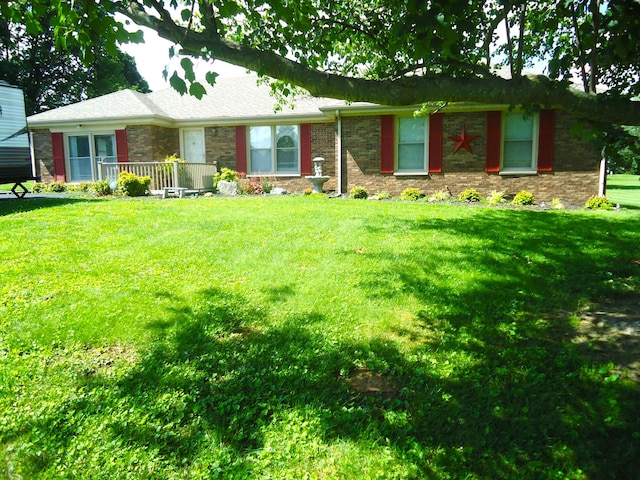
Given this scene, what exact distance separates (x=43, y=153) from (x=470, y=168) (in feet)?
56.0

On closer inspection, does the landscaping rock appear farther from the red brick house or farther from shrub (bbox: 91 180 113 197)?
shrub (bbox: 91 180 113 197)

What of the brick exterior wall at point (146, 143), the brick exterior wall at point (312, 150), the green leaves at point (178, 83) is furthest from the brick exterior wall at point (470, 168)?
the green leaves at point (178, 83)

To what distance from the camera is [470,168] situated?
48.5 feet

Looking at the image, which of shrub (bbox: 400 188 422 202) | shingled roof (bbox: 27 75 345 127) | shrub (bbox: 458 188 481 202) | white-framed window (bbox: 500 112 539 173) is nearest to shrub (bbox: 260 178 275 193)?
shingled roof (bbox: 27 75 345 127)

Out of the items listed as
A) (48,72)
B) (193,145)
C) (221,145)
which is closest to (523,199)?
(221,145)

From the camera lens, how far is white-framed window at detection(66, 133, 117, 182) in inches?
724

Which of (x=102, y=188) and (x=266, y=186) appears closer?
(x=102, y=188)

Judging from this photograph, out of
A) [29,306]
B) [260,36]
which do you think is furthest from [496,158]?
[29,306]

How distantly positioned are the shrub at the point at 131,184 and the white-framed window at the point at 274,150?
169 inches

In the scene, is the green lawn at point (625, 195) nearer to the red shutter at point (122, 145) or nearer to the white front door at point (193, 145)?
the white front door at point (193, 145)

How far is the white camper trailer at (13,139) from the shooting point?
1230 centimetres

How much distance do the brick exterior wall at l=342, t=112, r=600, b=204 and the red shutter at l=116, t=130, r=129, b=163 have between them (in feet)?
28.2

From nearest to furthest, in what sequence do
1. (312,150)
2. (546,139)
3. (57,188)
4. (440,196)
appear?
(546,139), (440,196), (312,150), (57,188)

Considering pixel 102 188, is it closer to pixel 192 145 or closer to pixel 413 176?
pixel 192 145
